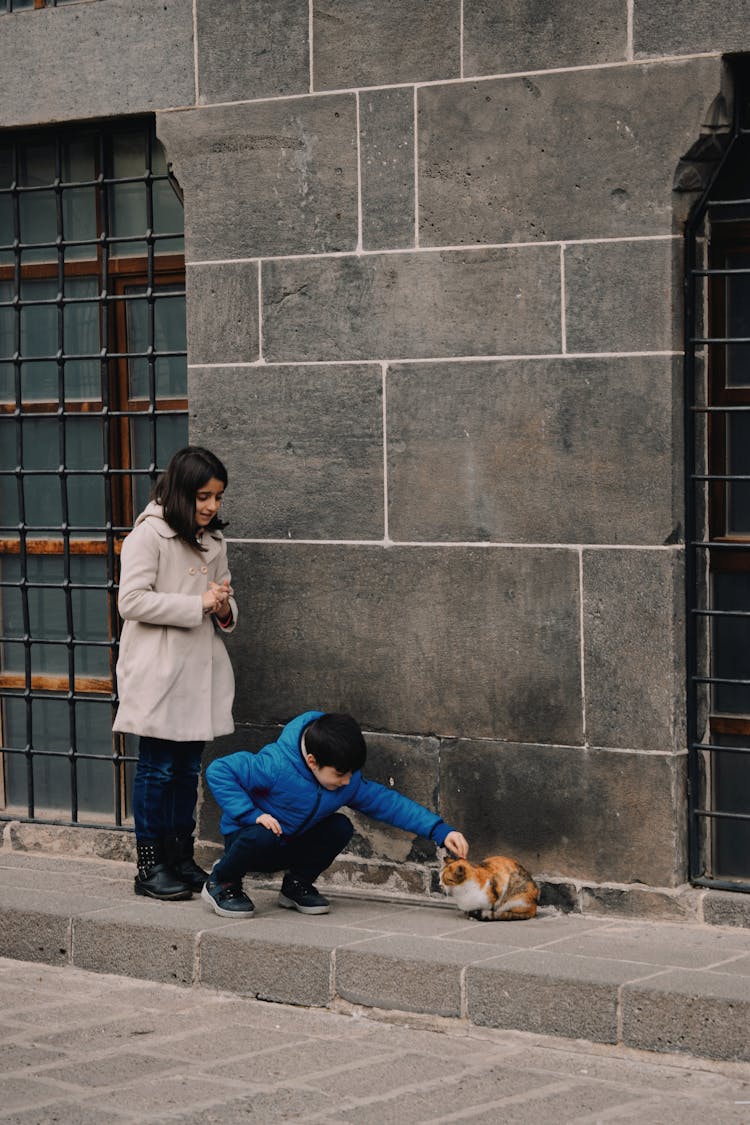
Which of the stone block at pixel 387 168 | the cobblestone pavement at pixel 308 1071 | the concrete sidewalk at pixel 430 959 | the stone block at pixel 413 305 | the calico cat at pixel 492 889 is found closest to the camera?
the cobblestone pavement at pixel 308 1071

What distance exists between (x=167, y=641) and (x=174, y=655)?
6cm

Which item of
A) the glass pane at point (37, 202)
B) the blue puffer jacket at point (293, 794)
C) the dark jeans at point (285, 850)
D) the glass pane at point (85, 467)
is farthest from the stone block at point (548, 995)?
the glass pane at point (37, 202)

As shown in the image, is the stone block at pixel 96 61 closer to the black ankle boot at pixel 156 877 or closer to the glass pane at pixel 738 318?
the glass pane at pixel 738 318

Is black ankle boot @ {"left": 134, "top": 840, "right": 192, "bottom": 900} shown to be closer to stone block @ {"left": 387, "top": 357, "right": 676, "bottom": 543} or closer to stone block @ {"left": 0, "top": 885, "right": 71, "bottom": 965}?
stone block @ {"left": 0, "top": 885, "right": 71, "bottom": 965}

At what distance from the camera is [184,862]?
268 inches

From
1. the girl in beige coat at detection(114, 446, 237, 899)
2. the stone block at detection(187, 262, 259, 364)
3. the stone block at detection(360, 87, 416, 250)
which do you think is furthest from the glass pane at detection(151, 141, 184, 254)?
the girl in beige coat at detection(114, 446, 237, 899)

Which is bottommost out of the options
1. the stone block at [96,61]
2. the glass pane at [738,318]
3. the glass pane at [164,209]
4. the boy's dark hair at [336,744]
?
the boy's dark hair at [336,744]

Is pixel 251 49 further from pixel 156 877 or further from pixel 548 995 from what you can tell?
pixel 548 995

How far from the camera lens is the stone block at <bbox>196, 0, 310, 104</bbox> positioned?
676cm

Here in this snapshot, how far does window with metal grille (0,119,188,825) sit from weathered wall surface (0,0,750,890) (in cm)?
41

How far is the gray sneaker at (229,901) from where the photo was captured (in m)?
6.36

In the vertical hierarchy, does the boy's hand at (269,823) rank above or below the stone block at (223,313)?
below

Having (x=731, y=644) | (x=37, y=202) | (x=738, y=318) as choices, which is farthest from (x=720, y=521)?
(x=37, y=202)

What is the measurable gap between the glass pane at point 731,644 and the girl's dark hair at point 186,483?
182cm
